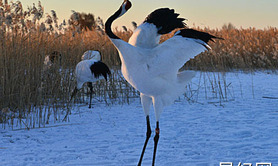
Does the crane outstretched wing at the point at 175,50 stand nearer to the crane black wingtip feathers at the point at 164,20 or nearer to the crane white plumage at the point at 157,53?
the crane white plumage at the point at 157,53

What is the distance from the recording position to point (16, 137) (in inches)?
180

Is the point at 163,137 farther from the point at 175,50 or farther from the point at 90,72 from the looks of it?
the point at 90,72

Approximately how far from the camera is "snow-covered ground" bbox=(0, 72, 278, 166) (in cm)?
366

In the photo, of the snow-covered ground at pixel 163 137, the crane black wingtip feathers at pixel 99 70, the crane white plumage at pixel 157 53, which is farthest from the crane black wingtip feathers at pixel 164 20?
the crane black wingtip feathers at pixel 99 70

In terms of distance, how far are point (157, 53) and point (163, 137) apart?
5.61 ft

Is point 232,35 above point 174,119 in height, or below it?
above

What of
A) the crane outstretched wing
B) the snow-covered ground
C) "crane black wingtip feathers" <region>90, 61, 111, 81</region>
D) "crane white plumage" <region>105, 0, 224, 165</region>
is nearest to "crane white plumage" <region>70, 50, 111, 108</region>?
"crane black wingtip feathers" <region>90, 61, 111, 81</region>

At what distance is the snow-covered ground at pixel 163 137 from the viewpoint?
3.66 meters

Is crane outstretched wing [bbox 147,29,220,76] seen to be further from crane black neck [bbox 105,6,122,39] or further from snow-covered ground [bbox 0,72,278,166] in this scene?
snow-covered ground [bbox 0,72,278,166]

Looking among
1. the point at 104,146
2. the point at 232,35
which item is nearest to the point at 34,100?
the point at 104,146

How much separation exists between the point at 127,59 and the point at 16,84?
10.8 feet

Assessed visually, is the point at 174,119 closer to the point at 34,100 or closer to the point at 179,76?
the point at 179,76

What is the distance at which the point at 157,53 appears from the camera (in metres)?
3.12

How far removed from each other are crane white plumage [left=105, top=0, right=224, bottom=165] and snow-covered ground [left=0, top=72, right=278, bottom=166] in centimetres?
58
